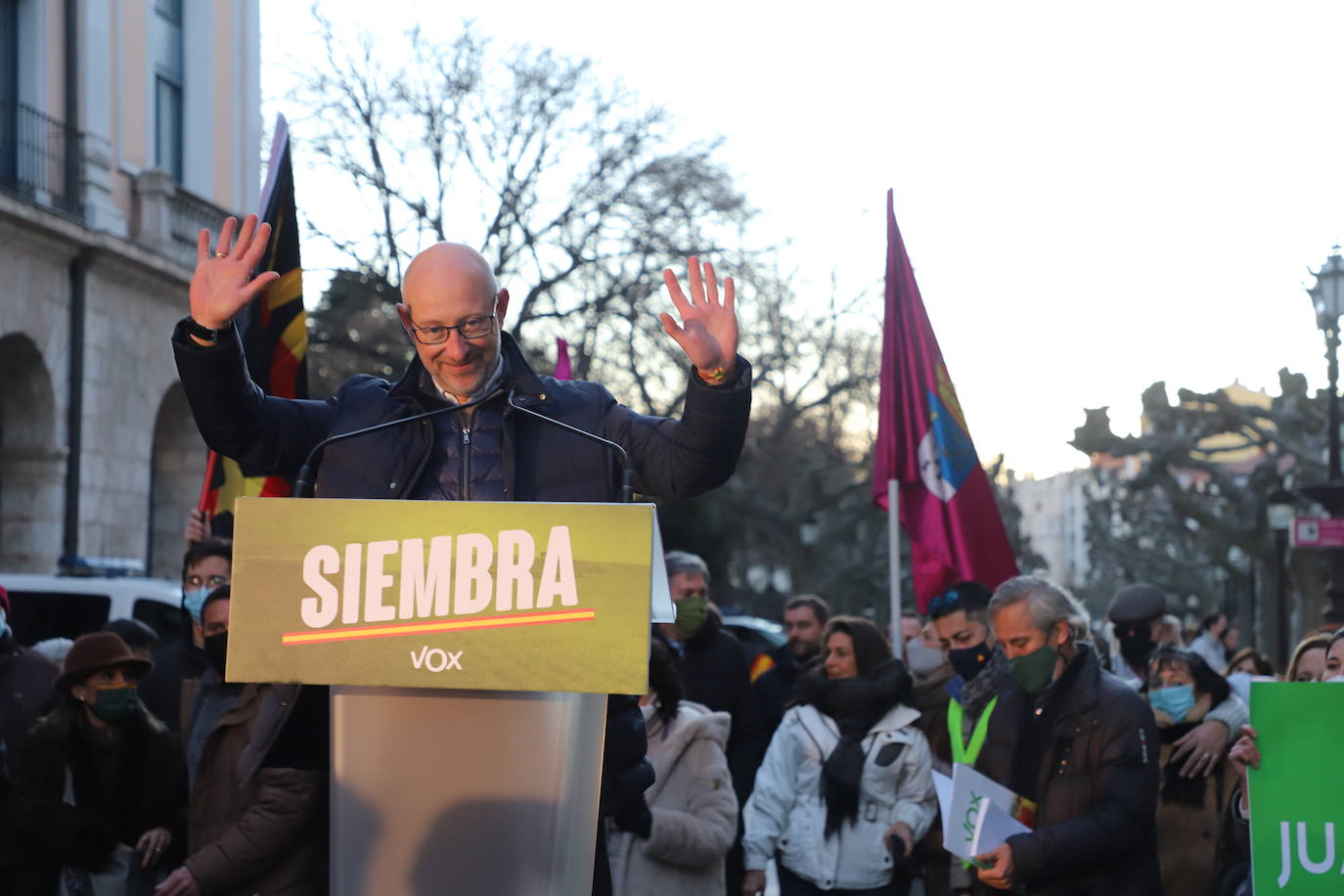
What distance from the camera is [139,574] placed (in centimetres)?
1392

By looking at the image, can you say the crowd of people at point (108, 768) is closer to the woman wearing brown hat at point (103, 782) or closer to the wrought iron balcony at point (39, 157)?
the woman wearing brown hat at point (103, 782)

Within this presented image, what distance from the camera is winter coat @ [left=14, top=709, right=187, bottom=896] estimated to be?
5.96m

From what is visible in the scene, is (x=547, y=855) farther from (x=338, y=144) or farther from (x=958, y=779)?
(x=338, y=144)

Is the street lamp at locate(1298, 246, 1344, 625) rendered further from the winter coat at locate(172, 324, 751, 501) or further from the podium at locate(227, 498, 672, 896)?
the podium at locate(227, 498, 672, 896)

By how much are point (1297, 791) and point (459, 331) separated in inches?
115

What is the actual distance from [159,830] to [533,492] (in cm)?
380

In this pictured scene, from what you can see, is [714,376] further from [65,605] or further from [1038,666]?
[65,605]

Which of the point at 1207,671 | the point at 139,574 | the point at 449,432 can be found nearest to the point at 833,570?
the point at 139,574

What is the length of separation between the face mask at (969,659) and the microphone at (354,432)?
496 centimetres

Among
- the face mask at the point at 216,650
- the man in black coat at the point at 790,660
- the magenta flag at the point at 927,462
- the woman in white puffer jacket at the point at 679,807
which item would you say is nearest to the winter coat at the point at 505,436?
the face mask at the point at 216,650

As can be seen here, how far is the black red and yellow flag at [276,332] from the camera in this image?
798cm

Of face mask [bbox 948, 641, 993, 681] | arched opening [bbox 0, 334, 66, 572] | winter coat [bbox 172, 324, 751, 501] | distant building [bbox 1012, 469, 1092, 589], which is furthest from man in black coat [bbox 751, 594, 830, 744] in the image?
distant building [bbox 1012, 469, 1092, 589]

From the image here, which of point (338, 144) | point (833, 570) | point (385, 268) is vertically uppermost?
point (338, 144)

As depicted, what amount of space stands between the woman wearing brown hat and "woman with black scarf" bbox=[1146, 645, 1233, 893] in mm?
3407
